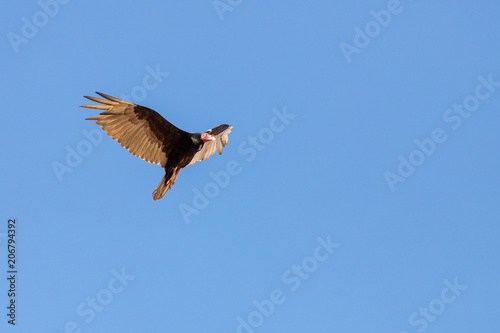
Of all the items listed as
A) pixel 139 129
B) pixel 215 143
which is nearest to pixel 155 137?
pixel 139 129

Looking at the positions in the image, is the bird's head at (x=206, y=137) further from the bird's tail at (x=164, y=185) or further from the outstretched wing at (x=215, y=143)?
the bird's tail at (x=164, y=185)

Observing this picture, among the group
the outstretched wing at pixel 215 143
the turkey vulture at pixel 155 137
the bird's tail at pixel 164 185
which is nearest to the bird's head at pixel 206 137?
the turkey vulture at pixel 155 137

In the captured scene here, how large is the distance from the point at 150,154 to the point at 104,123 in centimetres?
157

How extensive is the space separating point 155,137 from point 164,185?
1305 millimetres

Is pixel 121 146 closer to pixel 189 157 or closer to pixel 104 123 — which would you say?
pixel 104 123

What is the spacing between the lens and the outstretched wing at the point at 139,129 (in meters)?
15.1

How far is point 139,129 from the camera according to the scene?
15781 millimetres

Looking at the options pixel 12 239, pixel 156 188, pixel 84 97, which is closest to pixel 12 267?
pixel 12 239

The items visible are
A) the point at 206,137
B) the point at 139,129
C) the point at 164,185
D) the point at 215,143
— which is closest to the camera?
the point at 139,129

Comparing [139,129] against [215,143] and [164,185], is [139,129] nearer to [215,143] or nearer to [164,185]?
[164,185]

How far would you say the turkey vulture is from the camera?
15308 millimetres

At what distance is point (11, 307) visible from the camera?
53.8ft

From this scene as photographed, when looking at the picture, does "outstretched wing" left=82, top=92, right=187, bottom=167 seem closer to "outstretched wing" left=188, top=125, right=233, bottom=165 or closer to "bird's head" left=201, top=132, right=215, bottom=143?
"bird's head" left=201, top=132, right=215, bottom=143

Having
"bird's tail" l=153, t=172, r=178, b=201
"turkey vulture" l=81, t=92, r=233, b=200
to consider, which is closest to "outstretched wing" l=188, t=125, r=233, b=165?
"turkey vulture" l=81, t=92, r=233, b=200
